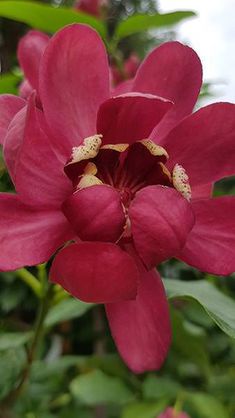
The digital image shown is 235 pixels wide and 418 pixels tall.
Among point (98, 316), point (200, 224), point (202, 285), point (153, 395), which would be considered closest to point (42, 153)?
point (200, 224)

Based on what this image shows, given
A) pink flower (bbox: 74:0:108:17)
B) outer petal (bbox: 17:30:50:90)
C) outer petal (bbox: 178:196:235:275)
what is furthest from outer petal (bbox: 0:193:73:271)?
pink flower (bbox: 74:0:108:17)

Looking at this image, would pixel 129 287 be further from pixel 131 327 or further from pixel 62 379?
pixel 62 379

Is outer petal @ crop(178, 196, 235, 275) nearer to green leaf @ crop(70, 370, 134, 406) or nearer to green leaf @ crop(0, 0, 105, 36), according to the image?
green leaf @ crop(0, 0, 105, 36)

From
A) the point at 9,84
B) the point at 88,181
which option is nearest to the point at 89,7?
the point at 9,84

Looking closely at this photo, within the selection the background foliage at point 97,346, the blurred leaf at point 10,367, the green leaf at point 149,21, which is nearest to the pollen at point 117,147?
the background foliage at point 97,346

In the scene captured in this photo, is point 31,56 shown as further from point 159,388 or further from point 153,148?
point 159,388
